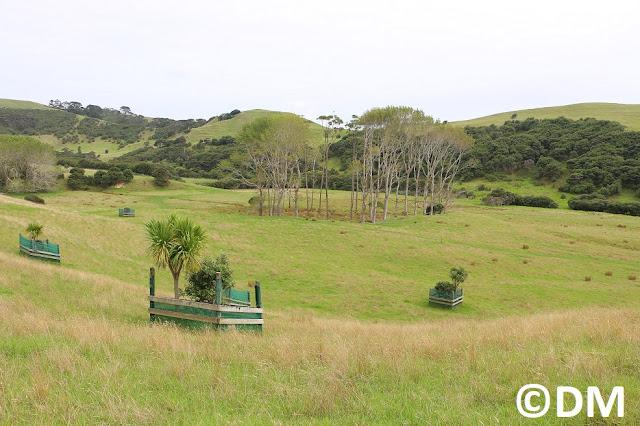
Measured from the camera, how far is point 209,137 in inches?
6363

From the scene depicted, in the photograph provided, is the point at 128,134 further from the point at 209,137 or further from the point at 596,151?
the point at 596,151

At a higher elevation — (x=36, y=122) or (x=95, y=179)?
(x=36, y=122)

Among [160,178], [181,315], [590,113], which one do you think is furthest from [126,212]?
[590,113]

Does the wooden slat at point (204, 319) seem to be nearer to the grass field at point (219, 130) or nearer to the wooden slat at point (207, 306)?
the wooden slat at point (207, 306)

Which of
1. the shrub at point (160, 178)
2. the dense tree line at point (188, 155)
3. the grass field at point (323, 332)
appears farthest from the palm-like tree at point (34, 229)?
the dense tree line at point (188, 155)

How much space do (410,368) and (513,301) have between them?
2331 centimetres

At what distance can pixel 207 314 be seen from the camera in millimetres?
11969

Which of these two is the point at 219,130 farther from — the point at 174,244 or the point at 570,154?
the point at 174,244

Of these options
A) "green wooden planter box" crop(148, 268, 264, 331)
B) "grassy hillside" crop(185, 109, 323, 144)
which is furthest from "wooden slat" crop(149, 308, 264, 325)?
"grassy hillside" crop(185, 109, 323, 144)

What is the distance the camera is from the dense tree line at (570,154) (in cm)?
7688

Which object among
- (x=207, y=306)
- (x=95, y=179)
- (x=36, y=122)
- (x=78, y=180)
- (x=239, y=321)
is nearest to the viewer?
(x=207, y=306)

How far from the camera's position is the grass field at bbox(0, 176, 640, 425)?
471 cm

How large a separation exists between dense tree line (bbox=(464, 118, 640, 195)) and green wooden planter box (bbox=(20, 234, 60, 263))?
244 ft

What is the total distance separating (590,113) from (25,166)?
18025cm
